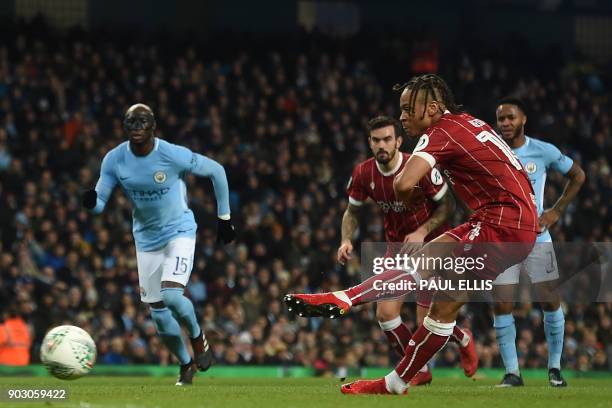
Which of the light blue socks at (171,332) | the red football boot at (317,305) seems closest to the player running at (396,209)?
the light blue socks at (171,332)

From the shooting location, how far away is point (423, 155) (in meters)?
8.38

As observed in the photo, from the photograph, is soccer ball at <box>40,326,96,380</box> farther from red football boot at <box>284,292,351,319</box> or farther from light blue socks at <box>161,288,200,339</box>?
red football boot at <box>284,292,351,319</box>

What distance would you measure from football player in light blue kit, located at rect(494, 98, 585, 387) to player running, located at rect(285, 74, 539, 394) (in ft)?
7.04

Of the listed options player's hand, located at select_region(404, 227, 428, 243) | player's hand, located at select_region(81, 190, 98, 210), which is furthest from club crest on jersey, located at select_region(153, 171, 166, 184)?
player's hand, located at select_region(404, 227, 428, 243)

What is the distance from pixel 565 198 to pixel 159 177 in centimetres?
380

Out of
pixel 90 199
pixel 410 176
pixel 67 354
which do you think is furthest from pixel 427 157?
pixel 90 199

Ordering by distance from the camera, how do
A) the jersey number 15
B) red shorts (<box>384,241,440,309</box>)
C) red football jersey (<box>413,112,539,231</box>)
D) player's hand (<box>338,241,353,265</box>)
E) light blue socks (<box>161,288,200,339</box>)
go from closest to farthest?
red football jersey (<box>413,112,539,231</box>) → the jersey number 15 → player's hand (<box>338,241,353,265</box>) → red shorts (<box>384,241,440,309</box>) → light blue socks (<box>161,288,200,339</box>)

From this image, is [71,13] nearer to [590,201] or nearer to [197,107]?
[197,107]

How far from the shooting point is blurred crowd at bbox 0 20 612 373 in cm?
1778

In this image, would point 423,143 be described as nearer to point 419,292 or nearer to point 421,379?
point 419,292

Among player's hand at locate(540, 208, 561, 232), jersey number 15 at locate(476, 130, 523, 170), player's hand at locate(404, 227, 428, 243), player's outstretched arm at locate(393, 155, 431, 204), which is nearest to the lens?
player's outstretched arm at locate(393, 155, 431, 204)

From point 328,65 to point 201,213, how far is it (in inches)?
276

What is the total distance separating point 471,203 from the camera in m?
8.94

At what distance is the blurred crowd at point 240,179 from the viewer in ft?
58.3
